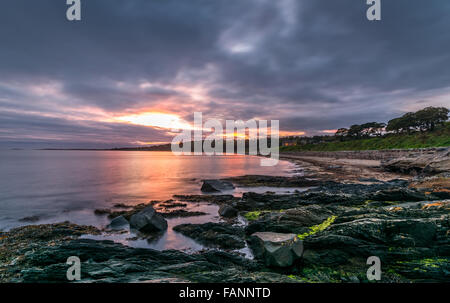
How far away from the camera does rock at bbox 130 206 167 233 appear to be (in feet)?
33.2

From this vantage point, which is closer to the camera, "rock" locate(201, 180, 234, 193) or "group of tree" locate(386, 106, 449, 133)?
"rock" locate(201, 180, 234, 193)

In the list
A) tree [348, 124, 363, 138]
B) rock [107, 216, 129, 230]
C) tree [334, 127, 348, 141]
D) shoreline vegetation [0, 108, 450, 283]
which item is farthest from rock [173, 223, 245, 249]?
tree [334, 127, 348, 141]

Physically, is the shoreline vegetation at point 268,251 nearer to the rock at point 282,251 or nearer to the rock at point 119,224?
the rock at point 282,251

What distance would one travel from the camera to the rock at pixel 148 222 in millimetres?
10109

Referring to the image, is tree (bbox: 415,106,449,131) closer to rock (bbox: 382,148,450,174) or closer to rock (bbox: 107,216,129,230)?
rock (bbox: 382,148,450,174)

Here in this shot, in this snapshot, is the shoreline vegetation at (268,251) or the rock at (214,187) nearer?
the shoreline vegetation at (268,251)

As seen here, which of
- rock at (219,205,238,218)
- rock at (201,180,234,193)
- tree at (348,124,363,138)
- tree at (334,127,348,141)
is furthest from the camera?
tree at (334,127,348,141)

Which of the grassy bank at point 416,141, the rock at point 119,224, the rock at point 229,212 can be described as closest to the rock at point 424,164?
the rock at point 229,212

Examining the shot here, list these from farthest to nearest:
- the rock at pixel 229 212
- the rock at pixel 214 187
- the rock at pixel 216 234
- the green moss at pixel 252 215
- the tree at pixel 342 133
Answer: the tree at pixel 342 133 < the rock at pixel 214 187 < the rock at pixel 229 212 < the green moss at pixel 252 215 < the rock at pixel 216 234

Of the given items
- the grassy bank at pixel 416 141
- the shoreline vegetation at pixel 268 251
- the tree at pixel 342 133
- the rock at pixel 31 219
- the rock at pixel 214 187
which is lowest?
the rock at pixel 31 219

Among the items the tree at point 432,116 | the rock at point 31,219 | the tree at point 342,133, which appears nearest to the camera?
the rock at point 31,219

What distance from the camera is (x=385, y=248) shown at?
19.2ft
